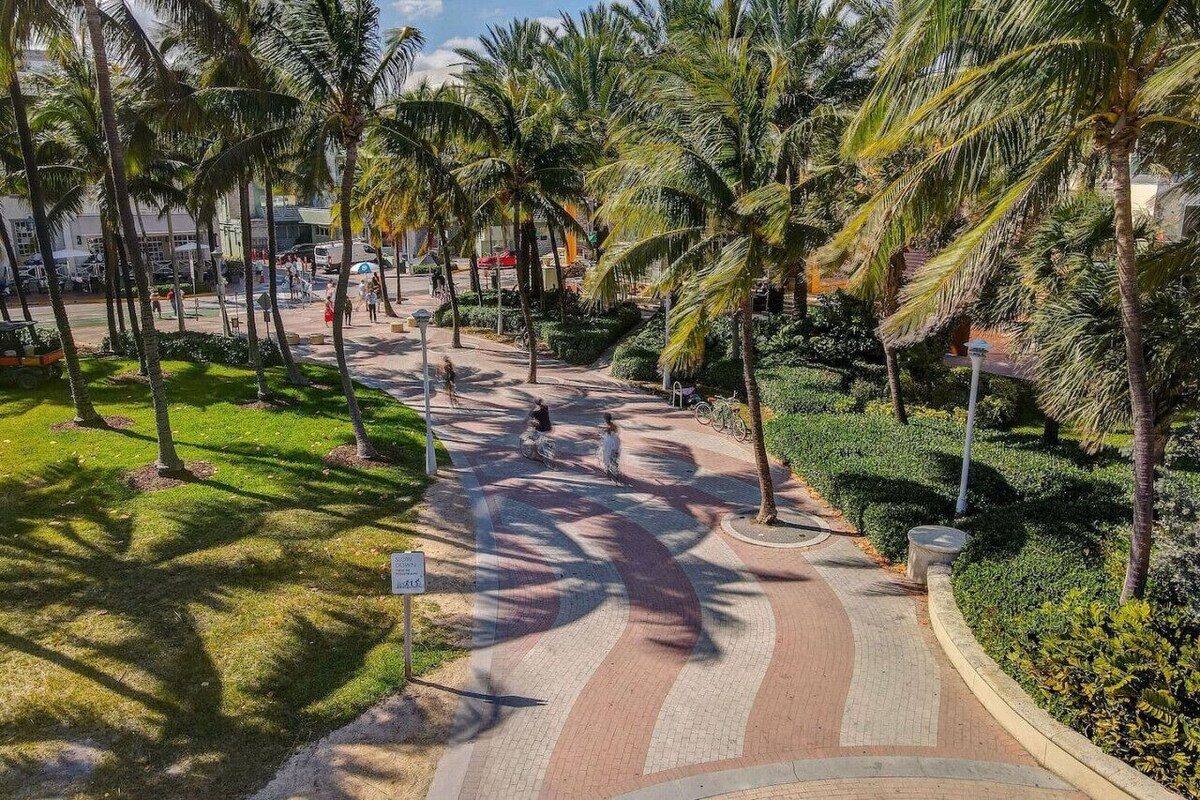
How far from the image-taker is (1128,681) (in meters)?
7.37

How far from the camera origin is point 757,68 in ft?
40.6

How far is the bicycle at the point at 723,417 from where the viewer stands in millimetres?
18906

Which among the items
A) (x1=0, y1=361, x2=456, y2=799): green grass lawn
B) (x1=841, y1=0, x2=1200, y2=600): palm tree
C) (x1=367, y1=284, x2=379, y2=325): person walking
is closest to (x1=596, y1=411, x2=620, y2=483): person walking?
(x1=0, y1=361, x2=456, y2=799): green grass lawn

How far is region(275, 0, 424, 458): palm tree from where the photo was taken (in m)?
14.5

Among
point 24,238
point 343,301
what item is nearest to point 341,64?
point 343,301

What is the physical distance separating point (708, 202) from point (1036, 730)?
7997 mm

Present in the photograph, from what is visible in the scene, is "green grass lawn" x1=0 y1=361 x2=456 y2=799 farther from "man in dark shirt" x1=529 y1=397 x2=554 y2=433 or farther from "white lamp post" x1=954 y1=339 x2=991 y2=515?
"white lamp post" x1=954 y1=339 x2=991 y2=515

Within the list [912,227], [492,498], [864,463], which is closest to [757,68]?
[912,227]

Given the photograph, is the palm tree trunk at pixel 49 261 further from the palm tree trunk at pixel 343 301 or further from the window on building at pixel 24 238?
the window on building at pixel 24 238

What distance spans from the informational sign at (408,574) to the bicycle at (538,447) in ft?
27.0

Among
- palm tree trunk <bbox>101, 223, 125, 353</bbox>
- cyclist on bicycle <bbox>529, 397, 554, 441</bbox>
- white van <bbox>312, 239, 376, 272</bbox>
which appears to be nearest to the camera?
cyclist on bicycle <bbox>529, 397, 554, 441</bbox>

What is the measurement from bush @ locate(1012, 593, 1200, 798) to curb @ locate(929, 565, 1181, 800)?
0.14m

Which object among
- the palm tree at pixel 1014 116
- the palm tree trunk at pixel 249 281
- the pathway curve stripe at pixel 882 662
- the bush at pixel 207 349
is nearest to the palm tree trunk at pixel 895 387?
the pathway curve stripe at pixel 882 662

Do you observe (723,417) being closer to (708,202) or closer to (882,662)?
(708,202)
